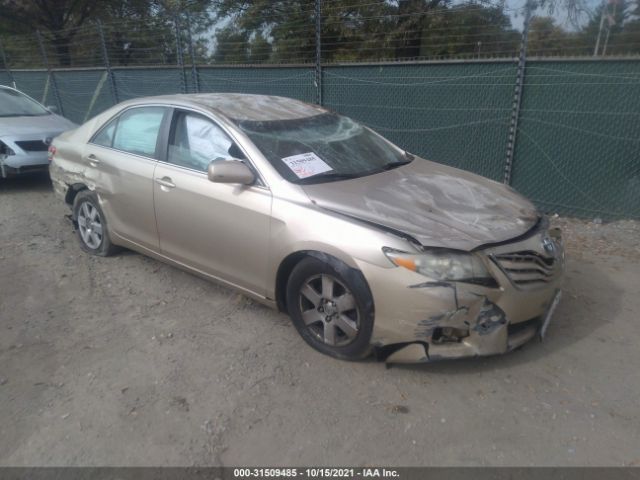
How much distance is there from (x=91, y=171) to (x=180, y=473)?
3.22m

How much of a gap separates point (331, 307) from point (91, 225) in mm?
2967

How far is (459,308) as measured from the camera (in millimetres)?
2824

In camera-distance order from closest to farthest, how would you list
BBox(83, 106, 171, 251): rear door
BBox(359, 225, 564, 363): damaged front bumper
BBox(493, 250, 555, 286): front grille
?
BBox(359, 225, 564, 363): damaged front bumper
BBox(493, 250, 555, 286): front grille
BBox(83, 106, 171, 251): rear door

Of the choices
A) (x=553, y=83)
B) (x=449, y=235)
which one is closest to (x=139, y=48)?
(x=553, y=83)

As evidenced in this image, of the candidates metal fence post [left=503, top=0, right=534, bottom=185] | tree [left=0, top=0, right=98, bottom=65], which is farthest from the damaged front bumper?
tree [left=0, top=0, right=98, bottom=65]

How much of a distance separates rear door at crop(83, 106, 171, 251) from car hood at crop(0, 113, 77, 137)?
3372mm

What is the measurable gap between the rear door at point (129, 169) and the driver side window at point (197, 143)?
0.18 meters

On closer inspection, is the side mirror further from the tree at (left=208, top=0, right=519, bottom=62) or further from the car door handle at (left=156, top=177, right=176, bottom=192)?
the tree at (left=208, top=0, right=519, bottom=62)

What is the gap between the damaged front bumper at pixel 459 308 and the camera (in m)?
2.81

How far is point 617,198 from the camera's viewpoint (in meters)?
5.82

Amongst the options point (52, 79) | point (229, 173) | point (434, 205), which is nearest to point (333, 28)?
point (52, 79)

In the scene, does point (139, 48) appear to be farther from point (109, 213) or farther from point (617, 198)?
point (617, 198)

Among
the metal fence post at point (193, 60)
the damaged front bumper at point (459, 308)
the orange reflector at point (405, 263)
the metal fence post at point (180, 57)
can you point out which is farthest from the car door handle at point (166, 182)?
the metal fence post at point (180, 57)

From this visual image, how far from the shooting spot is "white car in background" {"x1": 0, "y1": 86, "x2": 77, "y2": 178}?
7.25 meters
